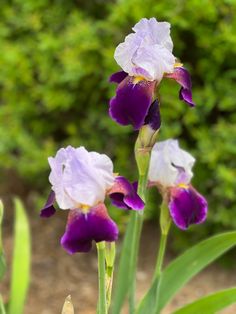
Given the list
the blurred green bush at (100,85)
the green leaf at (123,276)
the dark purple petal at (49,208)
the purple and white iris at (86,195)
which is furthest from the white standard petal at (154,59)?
the blurred green bush at (100,85)

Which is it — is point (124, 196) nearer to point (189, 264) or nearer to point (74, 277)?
point (189, 264)

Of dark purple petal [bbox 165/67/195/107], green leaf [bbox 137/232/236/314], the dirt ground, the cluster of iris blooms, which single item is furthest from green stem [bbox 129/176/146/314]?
the dirt ground

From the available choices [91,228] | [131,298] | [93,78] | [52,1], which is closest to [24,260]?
[131,298]

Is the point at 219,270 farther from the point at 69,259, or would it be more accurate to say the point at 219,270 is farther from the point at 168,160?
the point at 168,160

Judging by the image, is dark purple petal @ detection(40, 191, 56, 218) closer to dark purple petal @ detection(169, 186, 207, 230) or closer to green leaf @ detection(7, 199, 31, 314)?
dark purple petal @ detection(169, 186, 207, 230)

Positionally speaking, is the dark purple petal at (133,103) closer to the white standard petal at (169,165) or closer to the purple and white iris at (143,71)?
the purple and white iris at (143,71)

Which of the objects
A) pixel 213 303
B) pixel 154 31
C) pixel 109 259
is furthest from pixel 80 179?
pixel 213 303
